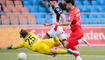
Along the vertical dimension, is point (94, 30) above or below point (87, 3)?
below

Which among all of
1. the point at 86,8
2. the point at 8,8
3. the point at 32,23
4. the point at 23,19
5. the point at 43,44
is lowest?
the point at 32,23

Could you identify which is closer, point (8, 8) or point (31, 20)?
point (31, 20)

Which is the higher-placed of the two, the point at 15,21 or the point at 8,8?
the point at 8,8

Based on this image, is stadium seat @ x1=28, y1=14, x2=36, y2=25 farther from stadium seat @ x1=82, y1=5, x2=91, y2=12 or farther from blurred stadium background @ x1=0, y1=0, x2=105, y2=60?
stadium seat @ x1=82, y1=5, x2=91, y2=12

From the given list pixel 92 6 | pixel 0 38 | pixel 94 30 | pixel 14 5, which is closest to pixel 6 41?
pixel 0 38

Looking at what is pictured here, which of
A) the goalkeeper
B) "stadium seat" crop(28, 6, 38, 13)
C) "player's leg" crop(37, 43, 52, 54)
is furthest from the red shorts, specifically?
"stadium seat" crop(28, 6, 38, 13)

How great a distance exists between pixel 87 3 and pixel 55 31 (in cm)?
1165

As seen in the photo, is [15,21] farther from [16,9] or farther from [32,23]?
[16,9]

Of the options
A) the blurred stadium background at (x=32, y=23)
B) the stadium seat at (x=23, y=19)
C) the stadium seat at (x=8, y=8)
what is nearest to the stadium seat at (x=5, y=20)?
the blurred stadium background at (x=32, y=23)

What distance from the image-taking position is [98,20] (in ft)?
61.9

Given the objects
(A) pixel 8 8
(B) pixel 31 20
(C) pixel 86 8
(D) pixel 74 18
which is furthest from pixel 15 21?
(D) pixel 74 18

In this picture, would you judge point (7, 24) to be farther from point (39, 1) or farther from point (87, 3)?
point (87, 3)

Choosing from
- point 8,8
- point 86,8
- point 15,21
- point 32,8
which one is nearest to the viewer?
point 15,21

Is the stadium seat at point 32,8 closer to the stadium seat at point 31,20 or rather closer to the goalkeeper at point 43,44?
the stadium seat at point 31,20
